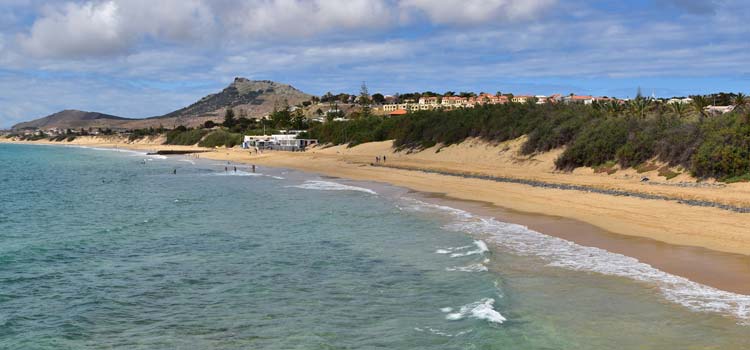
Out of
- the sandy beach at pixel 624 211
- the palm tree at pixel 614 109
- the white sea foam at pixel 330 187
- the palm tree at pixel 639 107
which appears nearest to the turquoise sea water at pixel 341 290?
the sandy beach at pixel 624 211

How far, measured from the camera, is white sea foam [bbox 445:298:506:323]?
1120cm

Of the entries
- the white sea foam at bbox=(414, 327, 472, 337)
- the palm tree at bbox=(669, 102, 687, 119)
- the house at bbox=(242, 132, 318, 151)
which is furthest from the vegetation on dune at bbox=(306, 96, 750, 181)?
the house at bbox=(242, 132, 318, 151)

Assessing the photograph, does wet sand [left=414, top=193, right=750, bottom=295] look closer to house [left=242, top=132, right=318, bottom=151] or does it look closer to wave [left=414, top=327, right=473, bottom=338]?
wave [left=414, top=327, right=473, bottom=338]

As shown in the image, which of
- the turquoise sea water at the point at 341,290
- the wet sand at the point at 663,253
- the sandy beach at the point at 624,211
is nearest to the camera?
the turquoise sea water at the point at 341,290

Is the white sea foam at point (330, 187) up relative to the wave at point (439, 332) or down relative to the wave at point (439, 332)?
up

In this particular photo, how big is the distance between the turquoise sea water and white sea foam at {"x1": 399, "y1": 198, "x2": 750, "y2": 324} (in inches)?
2.0

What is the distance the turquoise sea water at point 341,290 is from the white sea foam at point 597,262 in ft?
0.17

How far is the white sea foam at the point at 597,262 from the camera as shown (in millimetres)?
11570

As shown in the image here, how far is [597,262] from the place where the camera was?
51.2 feet

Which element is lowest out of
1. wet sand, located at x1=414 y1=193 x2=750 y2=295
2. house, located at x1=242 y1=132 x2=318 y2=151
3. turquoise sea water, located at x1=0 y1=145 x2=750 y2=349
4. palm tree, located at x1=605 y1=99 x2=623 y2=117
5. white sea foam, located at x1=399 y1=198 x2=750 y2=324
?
turquoise sea water, located at x1=0 y1=145 x2=750 y2=349

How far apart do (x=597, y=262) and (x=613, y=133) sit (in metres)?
27.5

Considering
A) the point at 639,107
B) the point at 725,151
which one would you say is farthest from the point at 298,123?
the point at 725,151

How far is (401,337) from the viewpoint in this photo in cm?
1038

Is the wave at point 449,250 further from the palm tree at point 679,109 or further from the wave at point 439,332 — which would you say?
the palm tree at point 679,109
